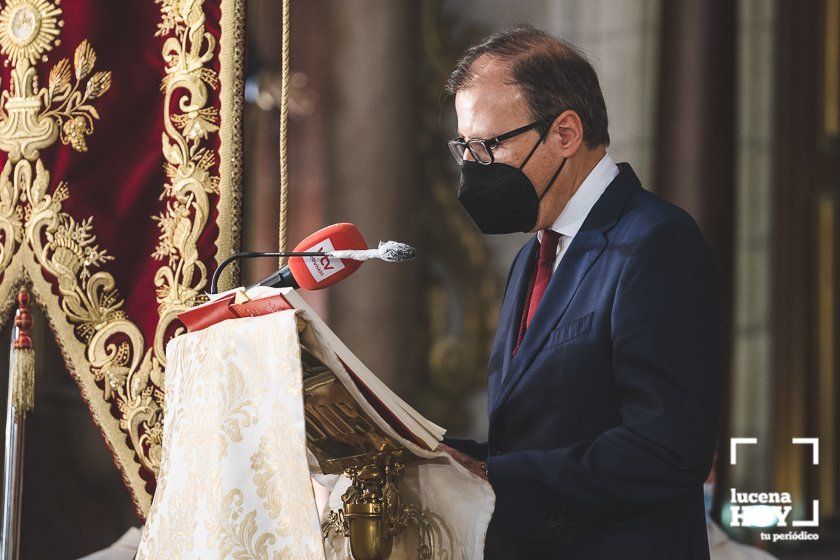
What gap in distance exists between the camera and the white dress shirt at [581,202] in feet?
6.21

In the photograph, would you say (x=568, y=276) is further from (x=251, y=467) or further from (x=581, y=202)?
(x=251, y=467)

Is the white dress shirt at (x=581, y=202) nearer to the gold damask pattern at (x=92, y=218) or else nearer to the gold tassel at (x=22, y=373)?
the gold damask pattern at (x=92, y=218)

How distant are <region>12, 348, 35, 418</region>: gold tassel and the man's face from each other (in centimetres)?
129

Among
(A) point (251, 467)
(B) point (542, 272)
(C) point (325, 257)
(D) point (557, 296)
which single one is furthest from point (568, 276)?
(A) point (251, 467)

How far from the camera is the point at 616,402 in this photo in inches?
66.7

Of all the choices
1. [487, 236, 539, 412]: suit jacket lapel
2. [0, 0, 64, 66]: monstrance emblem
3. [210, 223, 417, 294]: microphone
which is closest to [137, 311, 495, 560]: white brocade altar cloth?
[210, 223, 417, 294]: microphone

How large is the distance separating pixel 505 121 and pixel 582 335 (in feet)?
1.39

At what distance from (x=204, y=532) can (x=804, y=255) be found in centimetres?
273

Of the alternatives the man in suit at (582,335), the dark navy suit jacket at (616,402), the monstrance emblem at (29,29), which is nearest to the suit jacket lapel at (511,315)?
the man in suit at (582,335)

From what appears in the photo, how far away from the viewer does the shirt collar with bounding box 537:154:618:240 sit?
1892 mm

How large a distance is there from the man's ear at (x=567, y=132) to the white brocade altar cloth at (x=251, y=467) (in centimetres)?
61

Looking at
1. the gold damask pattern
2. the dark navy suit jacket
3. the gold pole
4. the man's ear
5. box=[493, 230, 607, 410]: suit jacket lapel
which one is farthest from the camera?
the gold damask pattern

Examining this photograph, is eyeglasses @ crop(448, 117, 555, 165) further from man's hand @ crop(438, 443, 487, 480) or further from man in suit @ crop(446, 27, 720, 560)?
man's hand @ crop(438, 443, 487, 480)

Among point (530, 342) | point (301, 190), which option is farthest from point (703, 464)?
point (301, 190)
